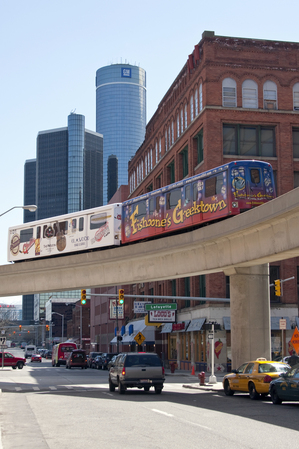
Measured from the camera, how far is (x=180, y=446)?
34.2ft

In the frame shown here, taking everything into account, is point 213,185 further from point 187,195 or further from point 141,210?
point 141,210

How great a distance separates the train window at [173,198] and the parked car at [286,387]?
13140 mm

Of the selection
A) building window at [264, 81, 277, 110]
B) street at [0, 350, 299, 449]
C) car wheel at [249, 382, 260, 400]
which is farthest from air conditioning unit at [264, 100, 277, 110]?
street at [0, 350, 299, 449]

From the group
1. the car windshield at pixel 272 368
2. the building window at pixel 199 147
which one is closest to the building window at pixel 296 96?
the building window at pixel 199 147

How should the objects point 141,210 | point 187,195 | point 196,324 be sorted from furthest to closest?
point 196,324 → point 141,210 → point 187,195

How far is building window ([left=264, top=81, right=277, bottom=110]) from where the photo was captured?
48719 millimetres

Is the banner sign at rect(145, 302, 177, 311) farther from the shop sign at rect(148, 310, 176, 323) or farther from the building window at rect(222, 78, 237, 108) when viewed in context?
the building window at rect(222, 78, 237, 108)

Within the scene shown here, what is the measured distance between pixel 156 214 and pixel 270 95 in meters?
22.5

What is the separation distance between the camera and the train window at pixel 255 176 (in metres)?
27.8

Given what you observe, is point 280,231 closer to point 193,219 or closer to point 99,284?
point 193,219

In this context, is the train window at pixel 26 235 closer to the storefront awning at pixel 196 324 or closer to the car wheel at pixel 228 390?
the storefront awning at pixel 196 324

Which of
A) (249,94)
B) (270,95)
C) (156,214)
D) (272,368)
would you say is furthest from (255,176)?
(270,95)

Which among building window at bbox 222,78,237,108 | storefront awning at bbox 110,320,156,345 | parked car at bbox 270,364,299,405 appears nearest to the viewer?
parked car at bbox 270,364,299,405

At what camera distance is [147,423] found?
44.6ft
